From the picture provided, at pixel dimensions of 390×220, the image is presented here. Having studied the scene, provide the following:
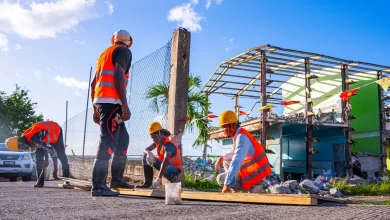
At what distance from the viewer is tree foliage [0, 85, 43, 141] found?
2734 cm

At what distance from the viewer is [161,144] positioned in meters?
6.36

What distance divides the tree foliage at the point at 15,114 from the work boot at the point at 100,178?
2603 cm

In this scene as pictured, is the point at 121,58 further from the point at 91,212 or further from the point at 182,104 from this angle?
the point at 182,104

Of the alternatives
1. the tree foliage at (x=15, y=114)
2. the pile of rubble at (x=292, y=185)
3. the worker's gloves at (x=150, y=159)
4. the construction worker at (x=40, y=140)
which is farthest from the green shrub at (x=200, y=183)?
the tree foliage at (x=15, y=114)

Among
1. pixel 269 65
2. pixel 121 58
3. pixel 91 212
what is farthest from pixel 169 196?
pixel 269 65

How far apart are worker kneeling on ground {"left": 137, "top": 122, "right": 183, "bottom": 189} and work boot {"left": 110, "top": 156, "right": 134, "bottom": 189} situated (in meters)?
0.86

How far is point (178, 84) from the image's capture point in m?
6.57

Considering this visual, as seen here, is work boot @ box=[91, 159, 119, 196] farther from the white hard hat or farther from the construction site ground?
the white hard hat

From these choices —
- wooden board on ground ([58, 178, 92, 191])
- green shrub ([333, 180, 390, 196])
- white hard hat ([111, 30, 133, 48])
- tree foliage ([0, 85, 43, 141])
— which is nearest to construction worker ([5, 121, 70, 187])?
wooden board on ground ([58, 178, 92, 191])

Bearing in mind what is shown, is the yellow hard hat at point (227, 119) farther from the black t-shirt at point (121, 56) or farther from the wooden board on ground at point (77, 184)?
the wooden board on ground at point (77, 184)

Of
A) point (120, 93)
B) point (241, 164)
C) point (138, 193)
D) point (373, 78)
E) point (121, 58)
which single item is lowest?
point (138, 193)

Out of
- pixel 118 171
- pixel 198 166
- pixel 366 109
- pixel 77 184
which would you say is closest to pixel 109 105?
pixel 118 171

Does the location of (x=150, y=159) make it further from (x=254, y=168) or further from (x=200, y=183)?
(x=254, y=168)

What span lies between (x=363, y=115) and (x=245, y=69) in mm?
4654
